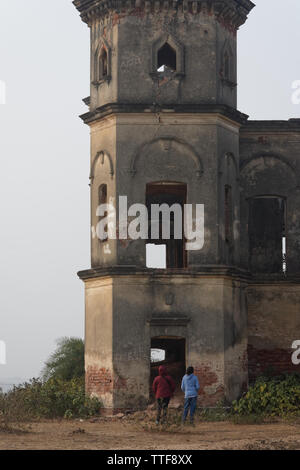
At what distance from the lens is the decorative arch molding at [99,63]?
2517 cm

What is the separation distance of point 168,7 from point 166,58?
5.76ft

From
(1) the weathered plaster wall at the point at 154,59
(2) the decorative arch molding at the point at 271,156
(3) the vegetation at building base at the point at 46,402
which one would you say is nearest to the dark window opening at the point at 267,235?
(2) the decorative arch molding at the point at 271,156

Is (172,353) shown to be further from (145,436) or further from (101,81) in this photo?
(145,436)

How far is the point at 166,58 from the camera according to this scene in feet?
86.3

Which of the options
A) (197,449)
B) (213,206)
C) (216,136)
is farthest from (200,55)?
(197,449)

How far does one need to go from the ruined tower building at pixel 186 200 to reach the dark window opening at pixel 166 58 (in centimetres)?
4

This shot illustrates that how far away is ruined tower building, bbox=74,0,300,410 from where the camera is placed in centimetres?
2408

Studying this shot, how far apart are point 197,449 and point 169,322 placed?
7.23 m

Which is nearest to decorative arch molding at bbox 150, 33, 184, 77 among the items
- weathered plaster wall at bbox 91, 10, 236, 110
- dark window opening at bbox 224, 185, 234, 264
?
weathered plaster wall at bbox 91, 10, 236, 110

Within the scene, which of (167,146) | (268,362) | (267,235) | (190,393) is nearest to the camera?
(190,393)

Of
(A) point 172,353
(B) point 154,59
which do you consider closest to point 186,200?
(B) point 154,59

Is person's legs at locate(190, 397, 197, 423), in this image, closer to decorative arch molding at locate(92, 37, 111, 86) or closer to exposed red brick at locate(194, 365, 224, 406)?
exposed red brick at locate(194, 365, 224, 406)
